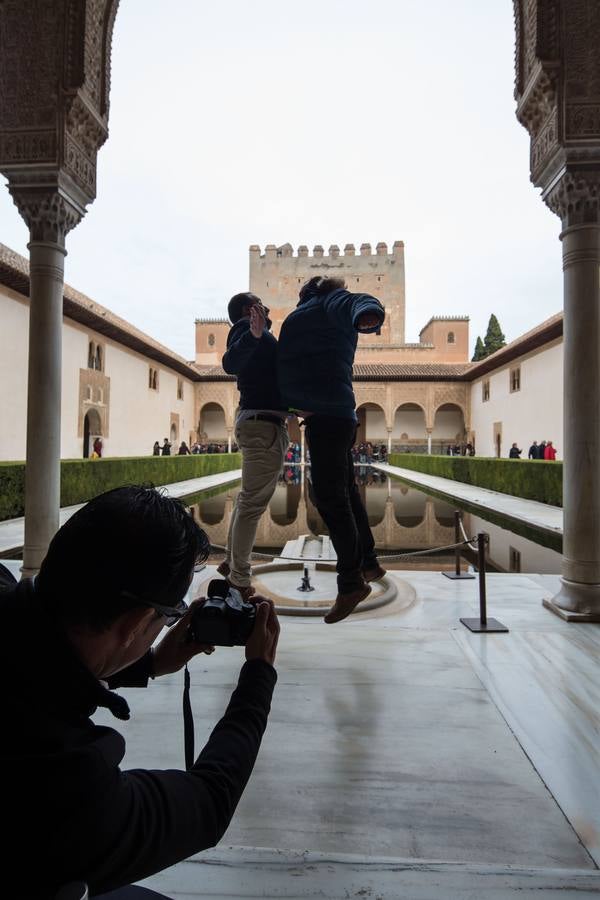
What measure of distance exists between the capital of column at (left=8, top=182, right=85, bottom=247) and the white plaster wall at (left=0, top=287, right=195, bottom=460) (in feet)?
33.6

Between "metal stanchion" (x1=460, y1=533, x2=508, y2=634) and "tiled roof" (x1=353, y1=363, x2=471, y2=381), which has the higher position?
"tiled roof" (x1=353, y1=363, x2=471, y2=381)

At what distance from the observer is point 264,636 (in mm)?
962

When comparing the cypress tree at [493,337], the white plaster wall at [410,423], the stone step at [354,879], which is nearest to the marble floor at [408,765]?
the stone step at [354,879]

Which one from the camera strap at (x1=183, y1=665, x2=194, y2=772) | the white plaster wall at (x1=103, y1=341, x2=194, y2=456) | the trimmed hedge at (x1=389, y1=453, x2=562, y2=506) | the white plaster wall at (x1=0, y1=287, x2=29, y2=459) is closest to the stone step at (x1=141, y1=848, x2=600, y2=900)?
the camera strap at (x1=183, y1=665, x2=194, y2=772)

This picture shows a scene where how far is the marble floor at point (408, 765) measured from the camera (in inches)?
48.5

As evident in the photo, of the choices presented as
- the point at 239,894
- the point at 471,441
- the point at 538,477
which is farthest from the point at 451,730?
the point at 471,441

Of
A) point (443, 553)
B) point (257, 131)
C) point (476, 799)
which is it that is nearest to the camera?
point (476, 799)

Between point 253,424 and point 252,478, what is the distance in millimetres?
277

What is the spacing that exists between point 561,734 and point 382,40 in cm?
569

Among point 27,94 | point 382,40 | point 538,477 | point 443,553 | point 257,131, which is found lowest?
point 443,553

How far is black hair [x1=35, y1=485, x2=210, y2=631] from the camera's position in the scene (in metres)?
0.72

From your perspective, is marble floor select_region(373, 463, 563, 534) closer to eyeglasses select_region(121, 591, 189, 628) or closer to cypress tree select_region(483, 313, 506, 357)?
eyeglasses select_region(121, 591, 189, 628)

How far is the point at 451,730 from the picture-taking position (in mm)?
1899

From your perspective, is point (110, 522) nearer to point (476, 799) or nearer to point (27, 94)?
point (476, 799)
